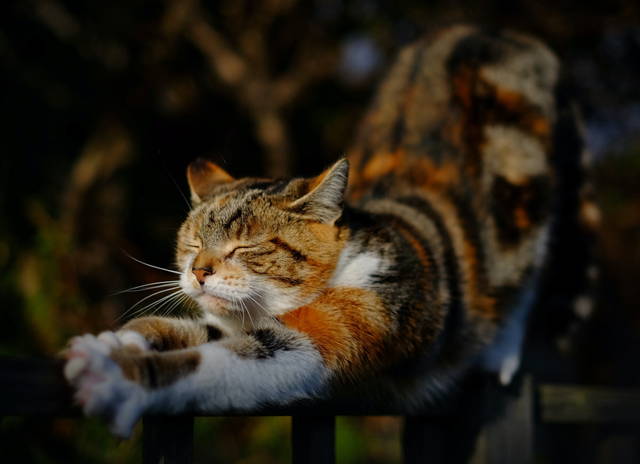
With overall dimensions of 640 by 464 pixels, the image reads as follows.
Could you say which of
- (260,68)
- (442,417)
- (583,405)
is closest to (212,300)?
(442,417)

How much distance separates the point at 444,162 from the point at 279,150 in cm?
196

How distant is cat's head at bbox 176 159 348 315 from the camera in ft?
5.79

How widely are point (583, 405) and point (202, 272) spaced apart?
1665 millimetres

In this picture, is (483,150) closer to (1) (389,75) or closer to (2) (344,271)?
(1) (389,75)

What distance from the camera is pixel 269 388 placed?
57.9 inches

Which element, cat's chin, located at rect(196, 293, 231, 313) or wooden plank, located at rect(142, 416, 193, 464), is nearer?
wooden plank, located at rect(142, 416, 193, 464)

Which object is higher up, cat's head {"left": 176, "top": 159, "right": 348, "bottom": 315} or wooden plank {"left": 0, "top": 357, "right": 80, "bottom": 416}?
cat's head {"left": 176, "top": 159, "right": 348, "bottom": 315}

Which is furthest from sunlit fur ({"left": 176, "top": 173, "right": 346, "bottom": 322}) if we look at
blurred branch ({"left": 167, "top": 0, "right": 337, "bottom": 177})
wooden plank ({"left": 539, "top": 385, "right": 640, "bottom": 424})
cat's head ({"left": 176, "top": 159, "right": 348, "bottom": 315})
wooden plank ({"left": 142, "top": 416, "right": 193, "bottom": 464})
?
blurred branch ({"left": 167, "top": 0, "right": 337, "bottom": 177})

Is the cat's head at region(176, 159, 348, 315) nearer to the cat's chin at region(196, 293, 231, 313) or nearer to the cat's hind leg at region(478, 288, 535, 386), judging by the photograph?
the cat's chin at region(196, 293, 231, 313)

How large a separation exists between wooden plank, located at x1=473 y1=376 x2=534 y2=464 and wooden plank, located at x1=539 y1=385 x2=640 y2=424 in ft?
0.48

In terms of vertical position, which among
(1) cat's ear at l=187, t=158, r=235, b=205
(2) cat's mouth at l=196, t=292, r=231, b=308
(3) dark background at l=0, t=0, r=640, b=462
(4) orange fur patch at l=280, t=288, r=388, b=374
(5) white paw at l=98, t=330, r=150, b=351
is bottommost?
(5) white paw at l=98, t=330, r=150, b=351

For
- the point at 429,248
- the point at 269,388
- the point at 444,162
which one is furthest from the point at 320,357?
the point at 444,162

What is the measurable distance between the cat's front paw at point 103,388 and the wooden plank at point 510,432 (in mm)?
1511

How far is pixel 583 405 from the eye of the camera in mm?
2605
